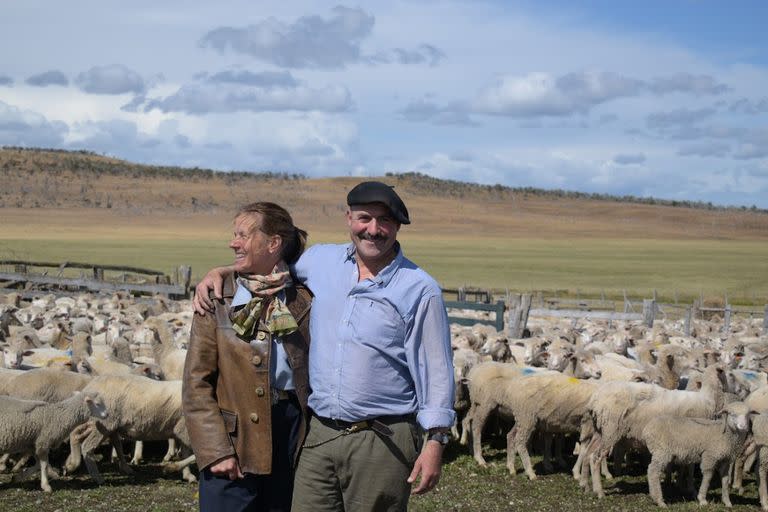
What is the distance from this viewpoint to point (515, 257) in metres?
71.4

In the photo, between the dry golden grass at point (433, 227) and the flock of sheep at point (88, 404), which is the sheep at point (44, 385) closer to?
the flock of sheep at point (88, 404)

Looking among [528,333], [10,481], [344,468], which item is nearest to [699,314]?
[528,333]

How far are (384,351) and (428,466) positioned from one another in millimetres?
581

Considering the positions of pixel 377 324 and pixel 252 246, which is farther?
pixel 252 246

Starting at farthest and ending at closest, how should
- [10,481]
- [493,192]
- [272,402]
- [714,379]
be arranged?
[493,192]
[714,379]
[10,481]
[272,402]

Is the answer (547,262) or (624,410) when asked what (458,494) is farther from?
(547,262)

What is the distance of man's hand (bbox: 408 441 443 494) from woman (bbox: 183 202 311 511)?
0.58m

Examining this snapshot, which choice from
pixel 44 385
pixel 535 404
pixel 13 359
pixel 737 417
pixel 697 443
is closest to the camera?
pixel 737 417

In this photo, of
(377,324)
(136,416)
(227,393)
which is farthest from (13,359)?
(377,324)

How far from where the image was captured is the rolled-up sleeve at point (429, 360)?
14.1ft

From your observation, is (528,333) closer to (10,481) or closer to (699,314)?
(699,314)

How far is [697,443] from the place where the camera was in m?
9.48

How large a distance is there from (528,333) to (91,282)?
559 inches

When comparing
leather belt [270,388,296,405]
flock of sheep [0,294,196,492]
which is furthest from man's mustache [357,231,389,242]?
flock of sheep [0,294,196,492]
